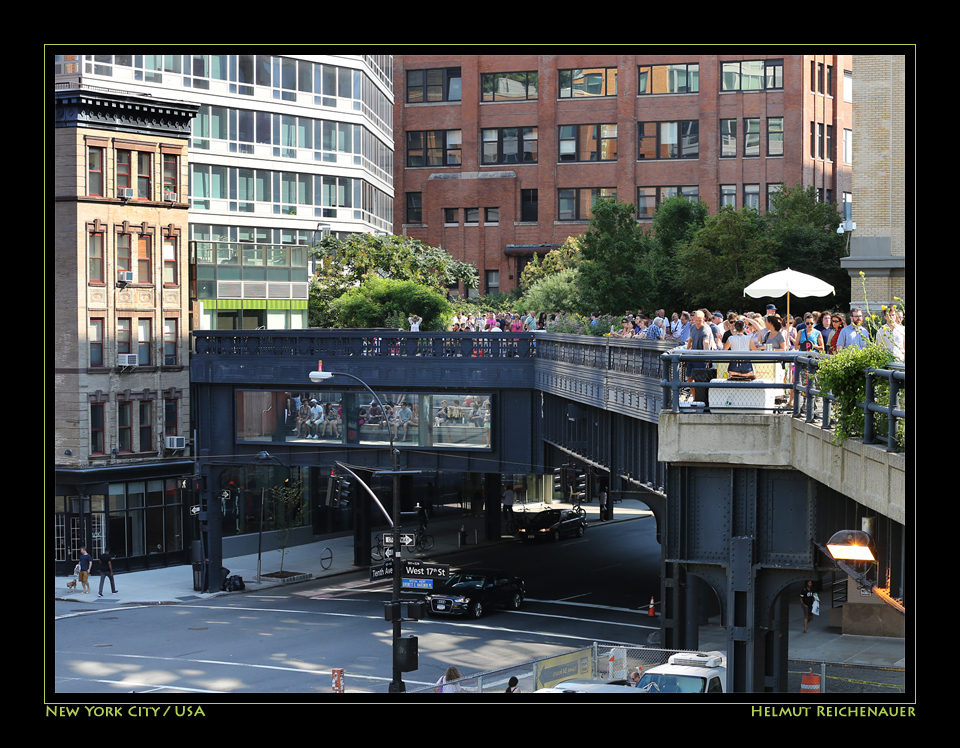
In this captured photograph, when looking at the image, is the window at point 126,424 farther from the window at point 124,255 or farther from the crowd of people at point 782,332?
the crowd of people at point 782,332

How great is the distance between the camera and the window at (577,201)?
7831 cm

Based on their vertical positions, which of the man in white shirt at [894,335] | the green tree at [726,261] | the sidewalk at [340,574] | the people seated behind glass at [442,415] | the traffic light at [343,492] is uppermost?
the green tree at [726,261]

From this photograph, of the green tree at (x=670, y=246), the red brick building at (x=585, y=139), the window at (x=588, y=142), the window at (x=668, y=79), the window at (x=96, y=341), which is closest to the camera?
the window at (x=96, y=341)

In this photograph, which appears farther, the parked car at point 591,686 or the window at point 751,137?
the window at point 751,137

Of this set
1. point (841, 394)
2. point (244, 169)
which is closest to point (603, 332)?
point (841, 394)

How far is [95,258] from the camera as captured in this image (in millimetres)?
46875

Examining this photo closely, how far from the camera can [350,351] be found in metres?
41.8

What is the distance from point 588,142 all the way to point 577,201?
4042mm

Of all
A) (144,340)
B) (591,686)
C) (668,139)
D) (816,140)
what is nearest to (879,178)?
(591,686)

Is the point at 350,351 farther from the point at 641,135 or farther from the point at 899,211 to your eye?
the point at 641,135

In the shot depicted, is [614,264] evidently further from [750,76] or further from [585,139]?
[750,76]

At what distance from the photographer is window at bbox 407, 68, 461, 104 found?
80.4m

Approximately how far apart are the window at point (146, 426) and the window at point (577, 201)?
37921mm

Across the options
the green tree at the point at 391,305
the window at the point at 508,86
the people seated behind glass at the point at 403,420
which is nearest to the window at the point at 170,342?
the green tree at the point at 391,305
